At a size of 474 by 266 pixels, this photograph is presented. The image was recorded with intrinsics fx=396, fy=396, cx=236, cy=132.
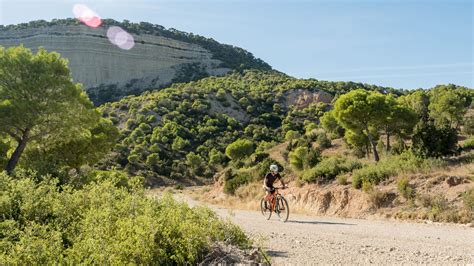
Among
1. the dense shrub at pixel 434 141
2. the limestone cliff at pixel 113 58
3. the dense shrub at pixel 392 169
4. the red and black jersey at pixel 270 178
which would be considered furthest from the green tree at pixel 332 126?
the limestone cliff at pixel 113 58

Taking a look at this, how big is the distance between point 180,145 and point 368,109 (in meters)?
36.0

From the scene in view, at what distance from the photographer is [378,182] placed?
1864cm

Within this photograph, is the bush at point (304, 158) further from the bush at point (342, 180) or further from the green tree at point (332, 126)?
the green tree at point (332, 126)

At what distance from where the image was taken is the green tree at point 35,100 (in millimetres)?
20344

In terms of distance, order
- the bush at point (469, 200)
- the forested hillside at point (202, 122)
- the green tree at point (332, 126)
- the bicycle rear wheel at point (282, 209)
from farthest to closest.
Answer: the forested hillside at point (202, 122)
the green tree at point (332, 126)
the bicycle rear wheel at point (282, 209)
the bush at point (469, 200)

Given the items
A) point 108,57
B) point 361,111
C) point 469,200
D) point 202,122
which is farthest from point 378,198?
point 108,57

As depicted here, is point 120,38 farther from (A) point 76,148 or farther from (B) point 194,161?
(A) point 76,148

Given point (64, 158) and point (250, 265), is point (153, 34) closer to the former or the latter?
point (64, 158)

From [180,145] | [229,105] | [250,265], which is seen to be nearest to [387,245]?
[250,265]

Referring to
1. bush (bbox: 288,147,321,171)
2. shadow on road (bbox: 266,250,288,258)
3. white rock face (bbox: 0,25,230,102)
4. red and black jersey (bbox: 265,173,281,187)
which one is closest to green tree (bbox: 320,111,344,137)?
bush (bbox: 288,147,321,171)

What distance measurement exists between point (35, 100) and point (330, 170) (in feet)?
54.2

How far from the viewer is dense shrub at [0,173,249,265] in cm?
557

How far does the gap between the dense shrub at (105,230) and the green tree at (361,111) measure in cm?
2579

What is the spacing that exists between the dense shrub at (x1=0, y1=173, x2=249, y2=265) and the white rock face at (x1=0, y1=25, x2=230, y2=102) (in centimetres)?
10016
